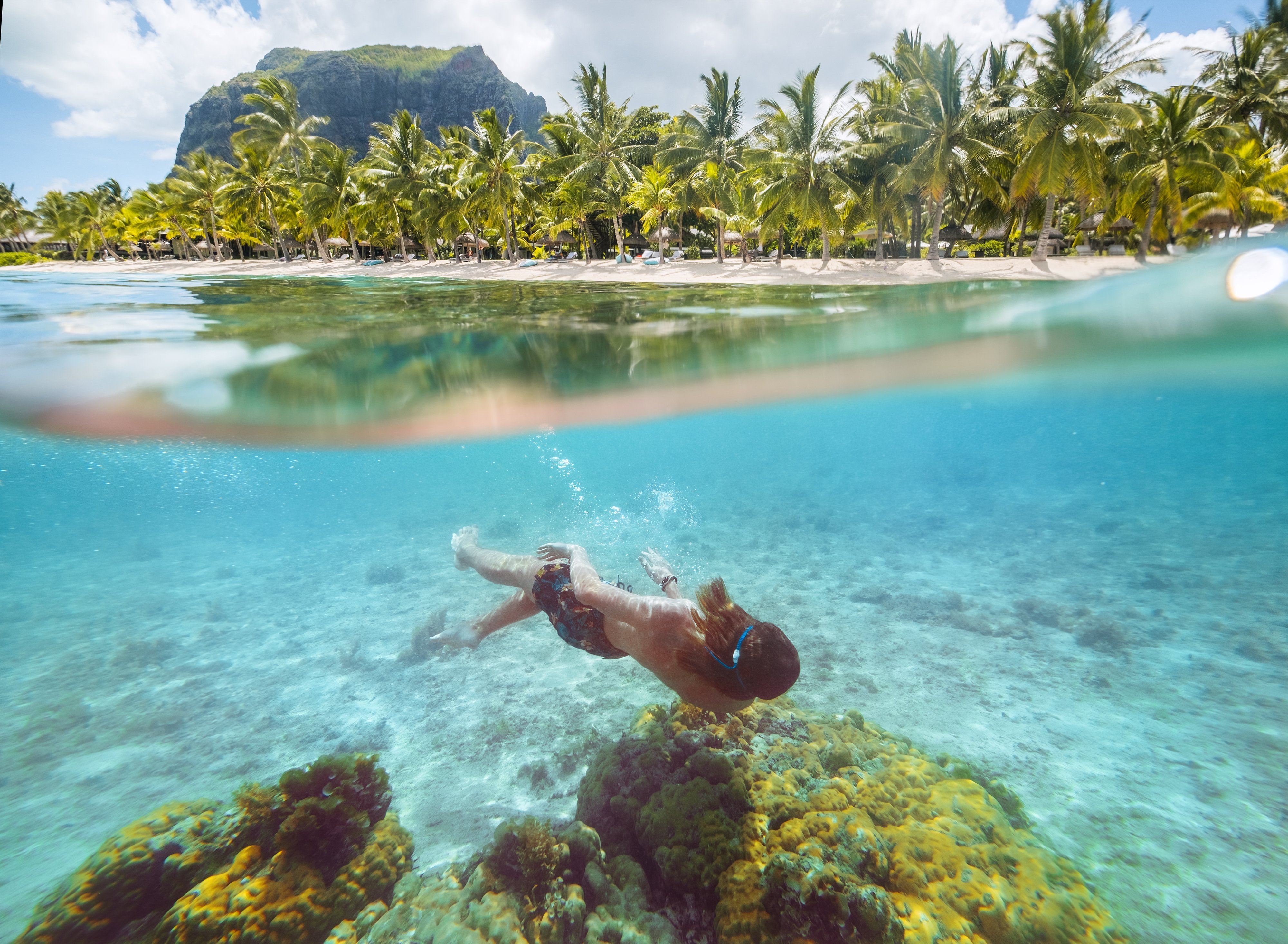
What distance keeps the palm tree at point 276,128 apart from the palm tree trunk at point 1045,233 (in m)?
42.6

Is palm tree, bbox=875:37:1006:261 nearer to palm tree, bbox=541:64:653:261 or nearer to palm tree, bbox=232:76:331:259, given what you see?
palm tree, bbox=541:64:653:261

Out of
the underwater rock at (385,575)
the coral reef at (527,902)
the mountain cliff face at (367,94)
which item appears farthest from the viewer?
the mountain cliff face at (367,94)

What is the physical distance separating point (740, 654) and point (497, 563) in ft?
8.37

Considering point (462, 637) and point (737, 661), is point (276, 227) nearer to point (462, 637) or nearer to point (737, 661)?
point (462, 637)

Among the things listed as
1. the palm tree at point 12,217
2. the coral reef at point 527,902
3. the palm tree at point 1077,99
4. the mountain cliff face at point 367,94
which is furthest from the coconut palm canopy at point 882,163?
the mountain cliff face at point 367,94

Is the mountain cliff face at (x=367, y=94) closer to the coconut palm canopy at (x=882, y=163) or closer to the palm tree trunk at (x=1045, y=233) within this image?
the coconut palm canopy at (x=882, y=163)

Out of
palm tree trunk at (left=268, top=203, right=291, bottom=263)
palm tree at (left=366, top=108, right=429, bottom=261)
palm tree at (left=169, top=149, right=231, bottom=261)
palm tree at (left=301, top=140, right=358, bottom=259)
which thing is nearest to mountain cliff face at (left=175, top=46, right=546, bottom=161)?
palm tree at (left=169, top=149, right=231, bottom=261)

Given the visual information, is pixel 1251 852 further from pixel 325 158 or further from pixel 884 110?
pixel 325 158

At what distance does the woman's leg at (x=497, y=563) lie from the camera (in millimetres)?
4277

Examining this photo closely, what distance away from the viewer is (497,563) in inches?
181

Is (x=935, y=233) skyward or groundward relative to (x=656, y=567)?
skyward

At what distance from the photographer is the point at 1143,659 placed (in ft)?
24.3

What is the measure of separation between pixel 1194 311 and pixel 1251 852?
6.89m

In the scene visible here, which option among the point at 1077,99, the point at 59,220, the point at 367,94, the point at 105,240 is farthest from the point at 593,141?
the point at 367,94
